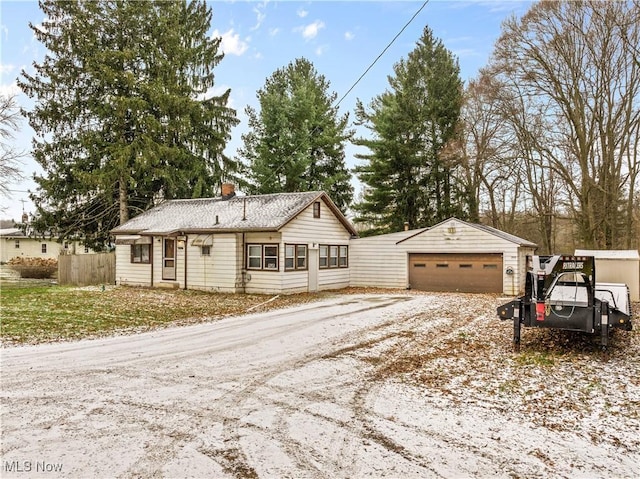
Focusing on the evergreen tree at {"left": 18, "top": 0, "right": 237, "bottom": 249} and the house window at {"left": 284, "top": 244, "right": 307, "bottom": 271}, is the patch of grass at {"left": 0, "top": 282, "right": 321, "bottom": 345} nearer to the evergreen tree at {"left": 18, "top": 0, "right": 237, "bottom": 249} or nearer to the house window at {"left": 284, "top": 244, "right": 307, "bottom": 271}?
the house window at {"left": 284, "top": 244, "right": 307, "bottom": 271}

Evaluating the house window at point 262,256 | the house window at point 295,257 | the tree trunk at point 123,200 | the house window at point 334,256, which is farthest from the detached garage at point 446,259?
the tree trunk at point 123,200

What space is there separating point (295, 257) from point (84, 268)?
11472mm

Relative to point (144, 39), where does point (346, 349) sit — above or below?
below

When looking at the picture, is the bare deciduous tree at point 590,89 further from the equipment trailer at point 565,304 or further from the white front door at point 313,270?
the equipment trailer at point 565,304

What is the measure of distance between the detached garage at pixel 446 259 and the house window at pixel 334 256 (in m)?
0.52

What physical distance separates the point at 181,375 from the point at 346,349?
3.35 meters

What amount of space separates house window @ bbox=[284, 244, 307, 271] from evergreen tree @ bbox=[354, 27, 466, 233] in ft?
42.8

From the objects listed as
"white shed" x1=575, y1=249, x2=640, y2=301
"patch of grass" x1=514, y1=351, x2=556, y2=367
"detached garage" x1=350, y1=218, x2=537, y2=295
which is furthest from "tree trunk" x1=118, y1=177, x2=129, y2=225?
"white shed" x1=575, y1=249, x2=640, y2=301

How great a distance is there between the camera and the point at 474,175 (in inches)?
1190

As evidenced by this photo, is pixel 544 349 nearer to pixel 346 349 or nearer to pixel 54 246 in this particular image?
pixel 346 349

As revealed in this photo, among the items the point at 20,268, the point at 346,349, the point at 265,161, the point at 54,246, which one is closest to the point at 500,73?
the point at 265,161

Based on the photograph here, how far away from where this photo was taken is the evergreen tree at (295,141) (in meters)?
30.8

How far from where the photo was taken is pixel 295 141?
31.2 metres

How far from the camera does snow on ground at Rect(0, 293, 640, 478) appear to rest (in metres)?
4.05
